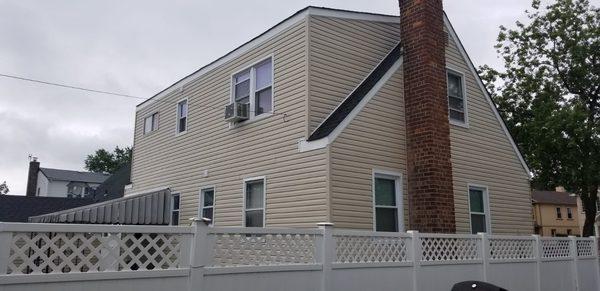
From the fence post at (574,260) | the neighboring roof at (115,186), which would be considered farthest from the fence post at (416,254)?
the neighboring roof at (115,186)

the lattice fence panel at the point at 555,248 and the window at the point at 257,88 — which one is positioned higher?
the window at the point at 257,88

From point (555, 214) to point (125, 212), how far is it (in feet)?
158

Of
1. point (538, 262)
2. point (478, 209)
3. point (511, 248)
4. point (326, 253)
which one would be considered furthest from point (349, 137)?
point (538, 262)

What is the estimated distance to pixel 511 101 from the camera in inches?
799

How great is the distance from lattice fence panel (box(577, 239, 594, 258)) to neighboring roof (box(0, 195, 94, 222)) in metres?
21.3

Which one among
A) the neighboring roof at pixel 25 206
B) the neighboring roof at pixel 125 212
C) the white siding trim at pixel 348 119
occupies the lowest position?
the neighboring roof at pixel 125 212

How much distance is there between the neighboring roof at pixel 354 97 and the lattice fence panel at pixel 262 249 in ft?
10.4

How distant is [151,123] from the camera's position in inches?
651

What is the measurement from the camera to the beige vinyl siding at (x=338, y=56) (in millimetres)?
10398

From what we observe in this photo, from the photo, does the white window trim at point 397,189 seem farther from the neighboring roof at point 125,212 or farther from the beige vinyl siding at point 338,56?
the neighboring roof at point 125,212

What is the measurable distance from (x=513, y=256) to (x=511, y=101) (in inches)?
468

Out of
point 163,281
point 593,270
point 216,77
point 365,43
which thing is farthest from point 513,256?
point 216,77

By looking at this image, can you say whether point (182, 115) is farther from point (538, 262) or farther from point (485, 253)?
point (538, 262)

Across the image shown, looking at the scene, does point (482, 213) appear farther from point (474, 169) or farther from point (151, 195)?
point (151, 195)
